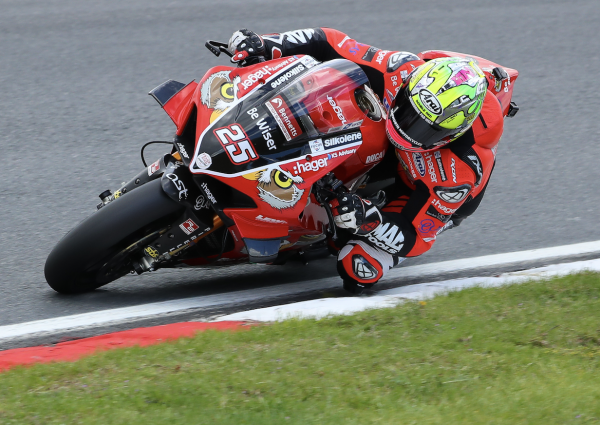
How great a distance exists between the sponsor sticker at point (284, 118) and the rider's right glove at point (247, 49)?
2.16 feet

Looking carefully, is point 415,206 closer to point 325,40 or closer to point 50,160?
point 325,40

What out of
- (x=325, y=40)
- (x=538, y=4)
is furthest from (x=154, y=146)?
(x=538, y=4)

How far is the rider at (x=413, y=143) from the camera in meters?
4.09

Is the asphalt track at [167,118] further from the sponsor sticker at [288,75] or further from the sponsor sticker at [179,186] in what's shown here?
the sponsor sticker at [288,75]

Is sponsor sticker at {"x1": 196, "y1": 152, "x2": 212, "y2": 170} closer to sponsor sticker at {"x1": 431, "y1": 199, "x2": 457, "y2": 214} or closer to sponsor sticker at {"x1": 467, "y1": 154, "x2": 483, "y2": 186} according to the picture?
sponsor sticker at {"x1": 431, "y1": 199, "x2": 457, "y2": 214}

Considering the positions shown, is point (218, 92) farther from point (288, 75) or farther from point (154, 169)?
point (154, 169)

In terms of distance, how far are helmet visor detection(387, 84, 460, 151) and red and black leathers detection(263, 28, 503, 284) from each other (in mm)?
201

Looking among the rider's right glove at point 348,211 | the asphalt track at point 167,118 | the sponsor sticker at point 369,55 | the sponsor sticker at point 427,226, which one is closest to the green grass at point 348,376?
the rider's right glove at point 348,211

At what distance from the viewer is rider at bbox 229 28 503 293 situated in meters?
4.09

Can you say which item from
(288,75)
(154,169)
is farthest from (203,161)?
(154,169)

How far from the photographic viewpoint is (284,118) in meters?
3.87

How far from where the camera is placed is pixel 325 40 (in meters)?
4.95

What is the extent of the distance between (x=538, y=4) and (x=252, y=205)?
7371 mm

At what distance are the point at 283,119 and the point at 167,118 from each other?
299cm
